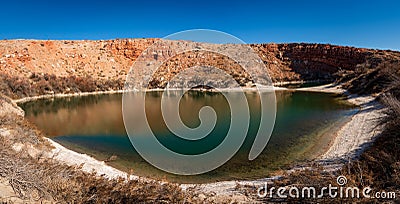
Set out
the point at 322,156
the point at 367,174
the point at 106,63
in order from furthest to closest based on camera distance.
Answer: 1. the point at 106,63
2. the point at 322,156
3. the point at 367,174

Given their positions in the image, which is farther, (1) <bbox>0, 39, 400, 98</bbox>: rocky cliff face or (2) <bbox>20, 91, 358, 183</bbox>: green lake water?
(1) <bbox>0, 39, 400, 98</bbox>: rocky cliff face

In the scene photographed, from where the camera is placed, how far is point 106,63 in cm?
4603

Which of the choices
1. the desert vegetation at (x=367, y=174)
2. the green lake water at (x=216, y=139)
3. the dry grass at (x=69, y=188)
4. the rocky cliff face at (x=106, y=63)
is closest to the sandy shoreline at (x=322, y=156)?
the green lake water at (x=216, y=139)

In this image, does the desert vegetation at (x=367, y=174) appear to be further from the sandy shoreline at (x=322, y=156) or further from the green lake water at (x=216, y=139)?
the green lake water at (x=216, y=139)

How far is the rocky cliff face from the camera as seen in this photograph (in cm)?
3556

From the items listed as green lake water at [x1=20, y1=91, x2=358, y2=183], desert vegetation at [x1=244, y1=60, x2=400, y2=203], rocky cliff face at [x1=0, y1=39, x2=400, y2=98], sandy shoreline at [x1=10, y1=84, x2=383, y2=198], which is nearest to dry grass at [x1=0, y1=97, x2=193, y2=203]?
sandy shoreline at [x1=10, y1=84, x2=383, y2=198]

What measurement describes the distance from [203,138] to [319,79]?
40.0m

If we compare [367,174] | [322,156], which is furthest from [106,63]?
[367,174]

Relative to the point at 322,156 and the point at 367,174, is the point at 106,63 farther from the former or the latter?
the point at 367,174

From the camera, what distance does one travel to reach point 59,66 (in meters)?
41.7

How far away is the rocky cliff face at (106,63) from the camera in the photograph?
35562 mm

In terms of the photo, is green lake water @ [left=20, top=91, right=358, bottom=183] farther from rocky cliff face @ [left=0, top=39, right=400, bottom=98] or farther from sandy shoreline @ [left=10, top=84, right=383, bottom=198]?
rocky cliff face @ [left=0, top=39, right=400, bottom=98]

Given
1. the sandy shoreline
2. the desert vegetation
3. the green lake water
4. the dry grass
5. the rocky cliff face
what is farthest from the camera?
the rocky cliff face

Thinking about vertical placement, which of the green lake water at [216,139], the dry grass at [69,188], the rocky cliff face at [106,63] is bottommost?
the dry grass at [69,188]
